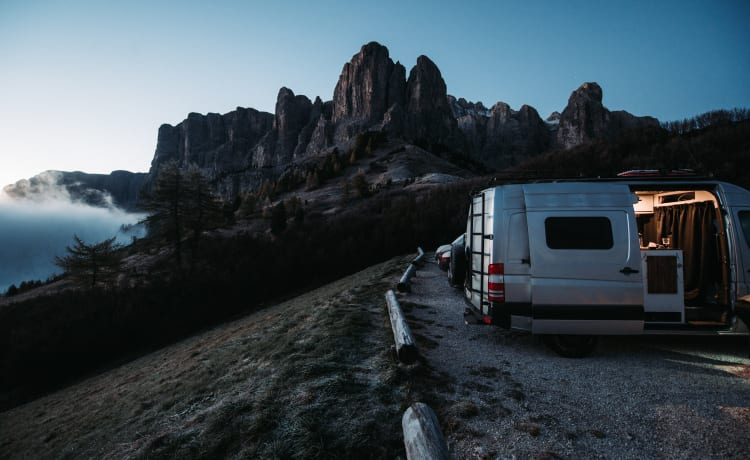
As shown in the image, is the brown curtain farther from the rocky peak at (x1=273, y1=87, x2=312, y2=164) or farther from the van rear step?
the rocky peak at (x1=273, y1=87, x2=312, y2=164)

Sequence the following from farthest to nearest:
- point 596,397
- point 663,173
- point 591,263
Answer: point 663,173, point 591,263, point 596,397

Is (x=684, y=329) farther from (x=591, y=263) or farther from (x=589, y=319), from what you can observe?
(x=591, y=263)

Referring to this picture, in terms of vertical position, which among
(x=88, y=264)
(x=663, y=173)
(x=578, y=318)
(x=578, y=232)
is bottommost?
(x=88, y=264)

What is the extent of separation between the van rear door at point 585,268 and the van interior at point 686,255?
536 millimetres

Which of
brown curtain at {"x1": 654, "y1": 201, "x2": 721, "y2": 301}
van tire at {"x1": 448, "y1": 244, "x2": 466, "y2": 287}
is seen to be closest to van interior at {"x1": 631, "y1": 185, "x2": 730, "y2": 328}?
brown curtain at {"x1": 654, "y1": 201, "x2": 721, "y2": 301}

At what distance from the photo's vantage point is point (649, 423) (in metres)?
3.86

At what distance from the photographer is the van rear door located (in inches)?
221

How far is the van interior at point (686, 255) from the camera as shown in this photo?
580 cm

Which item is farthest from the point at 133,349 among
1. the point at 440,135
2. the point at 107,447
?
the point at 440,135

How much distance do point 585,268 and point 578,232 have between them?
61cm

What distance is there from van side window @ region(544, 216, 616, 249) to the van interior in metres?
0.96

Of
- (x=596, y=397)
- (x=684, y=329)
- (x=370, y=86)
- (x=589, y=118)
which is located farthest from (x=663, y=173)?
(x=589, y=118)

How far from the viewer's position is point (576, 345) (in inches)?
237

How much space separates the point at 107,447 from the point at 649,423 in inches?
314
